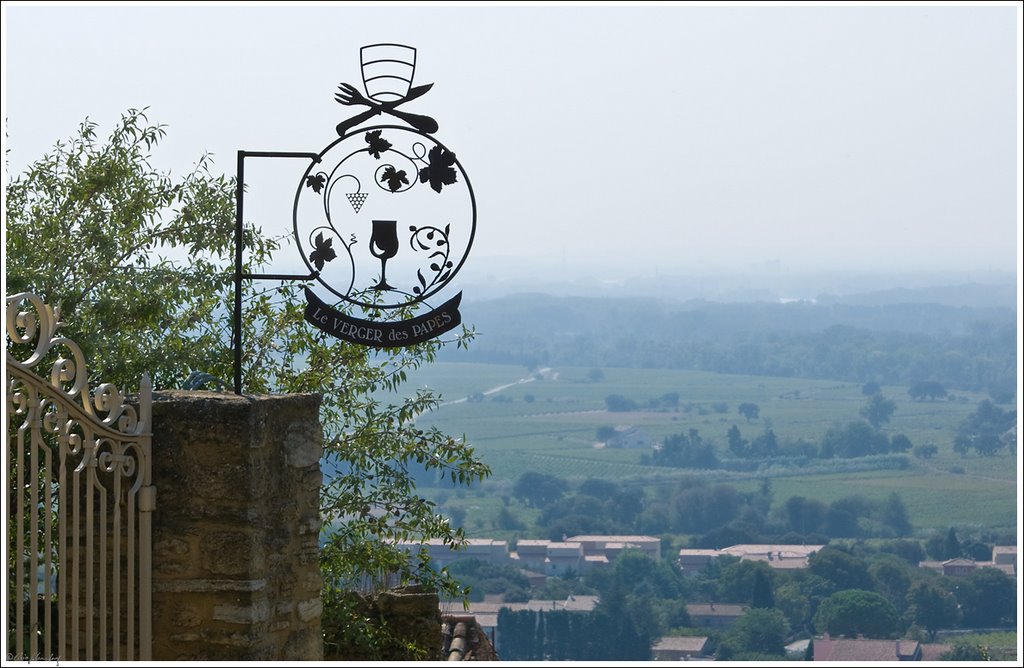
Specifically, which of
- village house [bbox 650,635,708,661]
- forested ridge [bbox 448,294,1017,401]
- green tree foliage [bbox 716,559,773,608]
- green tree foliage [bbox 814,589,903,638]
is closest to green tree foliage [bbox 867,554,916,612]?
green tree foliage [bbox 716,559,773,608]

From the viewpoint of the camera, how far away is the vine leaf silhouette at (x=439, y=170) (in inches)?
225

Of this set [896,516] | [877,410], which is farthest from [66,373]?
[877,410]

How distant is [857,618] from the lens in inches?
959

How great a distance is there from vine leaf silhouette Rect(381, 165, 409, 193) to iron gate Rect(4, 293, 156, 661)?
1588 mm

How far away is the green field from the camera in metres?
51.7

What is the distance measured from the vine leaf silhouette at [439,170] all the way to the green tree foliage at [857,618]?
61.0 ft

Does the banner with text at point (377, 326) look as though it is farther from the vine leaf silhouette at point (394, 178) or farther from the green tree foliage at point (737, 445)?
the green tree foliage at point (737, 445)

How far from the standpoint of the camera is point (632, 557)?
111 feet

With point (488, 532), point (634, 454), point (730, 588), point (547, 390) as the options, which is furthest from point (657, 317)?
point (730, 588)

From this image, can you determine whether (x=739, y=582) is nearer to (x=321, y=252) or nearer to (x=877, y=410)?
(x=321, y=252)

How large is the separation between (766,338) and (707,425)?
59.4ft

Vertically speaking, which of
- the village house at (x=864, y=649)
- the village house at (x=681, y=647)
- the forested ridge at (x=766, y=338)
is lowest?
the village house at (x=681, y=647)

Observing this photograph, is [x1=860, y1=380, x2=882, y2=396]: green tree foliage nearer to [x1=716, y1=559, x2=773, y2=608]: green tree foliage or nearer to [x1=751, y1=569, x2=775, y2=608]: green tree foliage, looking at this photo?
[x1=716, y1=559, x2=773, y2=608]: green tree foliage

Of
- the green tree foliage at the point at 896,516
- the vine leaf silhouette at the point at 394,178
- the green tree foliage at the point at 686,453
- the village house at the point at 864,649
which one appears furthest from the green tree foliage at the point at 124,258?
the green tree foliage at the point at 686,453
